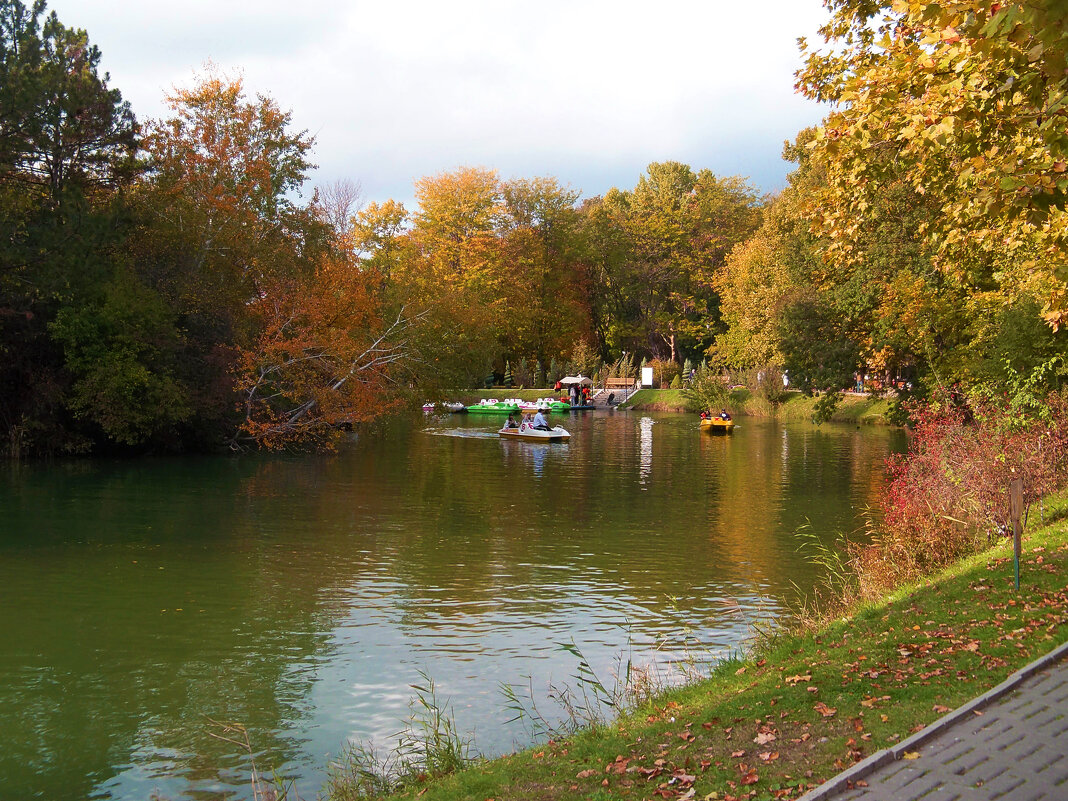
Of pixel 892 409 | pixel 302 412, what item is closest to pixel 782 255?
pixel 892 409

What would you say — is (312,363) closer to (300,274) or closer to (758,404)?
(300,274)

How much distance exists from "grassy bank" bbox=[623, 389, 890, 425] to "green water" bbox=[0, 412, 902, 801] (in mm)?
20782

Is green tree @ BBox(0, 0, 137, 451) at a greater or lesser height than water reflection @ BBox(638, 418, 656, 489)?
greater

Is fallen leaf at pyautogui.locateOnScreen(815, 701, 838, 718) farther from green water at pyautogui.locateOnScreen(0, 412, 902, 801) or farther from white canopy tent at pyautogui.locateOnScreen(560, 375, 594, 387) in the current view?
white canopy tent at pyautogui.locateOnScreen(560, 375, 594, 387)

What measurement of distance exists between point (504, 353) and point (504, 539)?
57.8m

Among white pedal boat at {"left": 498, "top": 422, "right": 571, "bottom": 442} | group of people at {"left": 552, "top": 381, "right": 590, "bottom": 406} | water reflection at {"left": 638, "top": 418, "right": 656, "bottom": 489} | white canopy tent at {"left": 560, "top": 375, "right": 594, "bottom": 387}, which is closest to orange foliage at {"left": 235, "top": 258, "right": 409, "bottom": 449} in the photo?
white pedal boat at {"left": 498, "top": 422, "right": 571, "bottom": 442}

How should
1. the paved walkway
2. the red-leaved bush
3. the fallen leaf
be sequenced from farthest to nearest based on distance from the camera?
the red-leaved bush
the fallen leaf
the paved walkway

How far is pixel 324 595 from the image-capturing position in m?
14.5

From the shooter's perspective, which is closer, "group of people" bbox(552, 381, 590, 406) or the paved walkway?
the paved walkway

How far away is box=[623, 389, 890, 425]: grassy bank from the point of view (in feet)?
162

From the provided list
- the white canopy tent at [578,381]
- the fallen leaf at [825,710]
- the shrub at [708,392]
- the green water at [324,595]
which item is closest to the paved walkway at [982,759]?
the fallen leaf at [825,710]

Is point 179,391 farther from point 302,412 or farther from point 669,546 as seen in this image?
point 669,546

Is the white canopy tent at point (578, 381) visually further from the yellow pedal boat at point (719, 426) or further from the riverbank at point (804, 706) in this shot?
the riverbank at point (804, 706)

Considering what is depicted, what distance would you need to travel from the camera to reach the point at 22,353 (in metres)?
29.8
